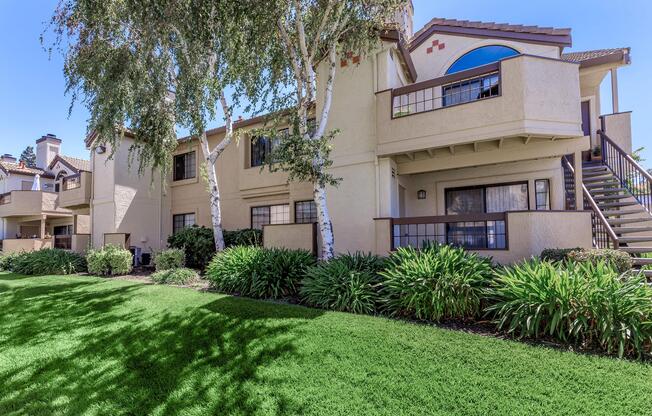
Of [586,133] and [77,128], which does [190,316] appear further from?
[586,133]

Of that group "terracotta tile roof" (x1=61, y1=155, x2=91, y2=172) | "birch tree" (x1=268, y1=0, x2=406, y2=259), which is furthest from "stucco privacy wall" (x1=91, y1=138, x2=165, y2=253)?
"birch tree" (x1=268, y1=0, x2=406, y2=259)

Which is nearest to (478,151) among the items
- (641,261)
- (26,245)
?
(641,261)

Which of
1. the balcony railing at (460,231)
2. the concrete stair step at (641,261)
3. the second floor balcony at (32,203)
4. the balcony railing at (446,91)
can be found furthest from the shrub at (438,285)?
the second floor balcony at (32,203)

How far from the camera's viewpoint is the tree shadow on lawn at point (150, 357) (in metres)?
4.41

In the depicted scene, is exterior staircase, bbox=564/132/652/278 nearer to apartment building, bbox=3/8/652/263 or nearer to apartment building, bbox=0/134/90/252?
apartment building, bbox=3/8/652/263

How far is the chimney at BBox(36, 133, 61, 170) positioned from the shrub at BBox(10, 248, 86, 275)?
19160 millimetres

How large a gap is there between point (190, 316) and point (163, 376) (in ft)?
6.71

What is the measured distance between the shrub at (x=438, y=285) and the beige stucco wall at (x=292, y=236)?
13.0 feet

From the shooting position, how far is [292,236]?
35.3ft

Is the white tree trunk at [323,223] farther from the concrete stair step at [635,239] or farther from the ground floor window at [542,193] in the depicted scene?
the concrete stair step at [635,239]

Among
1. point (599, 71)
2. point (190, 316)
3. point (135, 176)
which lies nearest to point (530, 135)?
point (599, 71)

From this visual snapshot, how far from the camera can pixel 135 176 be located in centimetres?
1784

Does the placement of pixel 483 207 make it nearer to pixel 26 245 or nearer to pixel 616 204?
pixel 616 204

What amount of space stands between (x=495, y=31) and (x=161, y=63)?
11571 mm
